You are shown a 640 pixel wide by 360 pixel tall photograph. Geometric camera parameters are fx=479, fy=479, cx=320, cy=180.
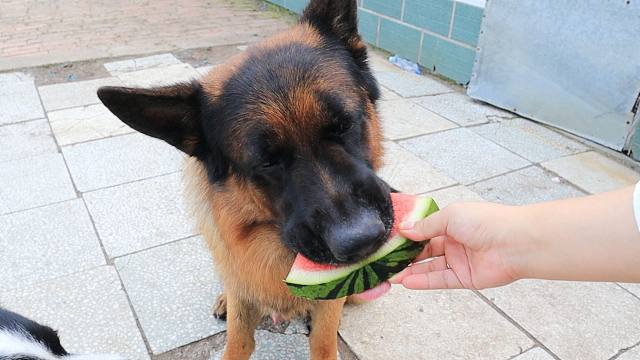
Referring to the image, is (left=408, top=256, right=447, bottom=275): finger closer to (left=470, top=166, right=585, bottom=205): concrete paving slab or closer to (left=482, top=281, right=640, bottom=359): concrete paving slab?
(left=482, top=281, right=640, bottom=359): concrete paving slab

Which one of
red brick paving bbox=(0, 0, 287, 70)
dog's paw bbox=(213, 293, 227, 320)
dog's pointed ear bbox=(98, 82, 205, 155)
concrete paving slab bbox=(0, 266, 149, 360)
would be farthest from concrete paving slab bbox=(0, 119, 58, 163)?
dog's pointed ear bbox=(98, 82, 205, 155)

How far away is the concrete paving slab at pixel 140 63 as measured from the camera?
6.87 meters

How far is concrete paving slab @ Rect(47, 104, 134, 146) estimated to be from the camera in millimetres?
5086

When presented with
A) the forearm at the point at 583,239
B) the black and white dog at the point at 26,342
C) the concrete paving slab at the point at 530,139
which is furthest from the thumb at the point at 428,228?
the concrete paving slab at the point at 530,139

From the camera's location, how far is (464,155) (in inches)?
198

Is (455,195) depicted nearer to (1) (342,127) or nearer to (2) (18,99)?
(1) (342,127)

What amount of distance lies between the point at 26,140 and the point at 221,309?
3.31 metres

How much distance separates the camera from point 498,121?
5801 millimetres

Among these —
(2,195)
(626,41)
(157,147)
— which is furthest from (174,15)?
(626,41)

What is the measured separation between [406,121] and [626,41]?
234cm

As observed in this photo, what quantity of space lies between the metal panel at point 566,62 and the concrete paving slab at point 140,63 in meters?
4.47

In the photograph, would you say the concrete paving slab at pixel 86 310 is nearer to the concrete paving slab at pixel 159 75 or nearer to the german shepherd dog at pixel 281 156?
the german shepherd dog at pixel 281 156

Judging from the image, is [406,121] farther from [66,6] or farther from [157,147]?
[66,6]

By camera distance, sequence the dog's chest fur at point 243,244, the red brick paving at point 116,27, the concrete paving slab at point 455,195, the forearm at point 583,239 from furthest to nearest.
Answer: the red brick paving at point 116,27 < the concrete paving slab at point 455,195 < the dog's chest fur at point 243,244 < the forearm at point 583,239
